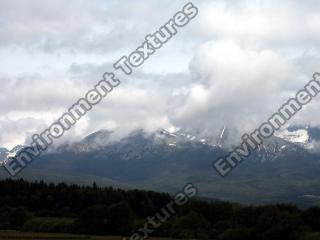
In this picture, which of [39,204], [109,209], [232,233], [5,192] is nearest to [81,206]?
[39,204]

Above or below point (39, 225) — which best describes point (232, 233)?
below

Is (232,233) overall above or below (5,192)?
below

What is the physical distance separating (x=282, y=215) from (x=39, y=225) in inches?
1866

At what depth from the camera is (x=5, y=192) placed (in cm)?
16012

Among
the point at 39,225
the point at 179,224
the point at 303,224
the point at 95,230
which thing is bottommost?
the point at 303,224

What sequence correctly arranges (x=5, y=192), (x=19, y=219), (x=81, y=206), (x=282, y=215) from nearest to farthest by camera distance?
(x=282, y=215), (x=19, y=219), (x=81, y=206), (x=5, y=192)

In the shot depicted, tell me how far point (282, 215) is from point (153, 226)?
24.8 meters

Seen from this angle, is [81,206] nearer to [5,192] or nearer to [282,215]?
[5,192]

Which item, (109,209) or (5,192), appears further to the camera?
(5,192)

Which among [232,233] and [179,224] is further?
[179,224]

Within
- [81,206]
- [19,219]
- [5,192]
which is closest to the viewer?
[19,219]

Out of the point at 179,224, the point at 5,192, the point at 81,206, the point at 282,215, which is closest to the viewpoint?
the point at 282,215

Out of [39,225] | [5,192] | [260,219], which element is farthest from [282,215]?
[5,192]

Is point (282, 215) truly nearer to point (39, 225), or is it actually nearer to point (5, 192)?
point (39, 225)
